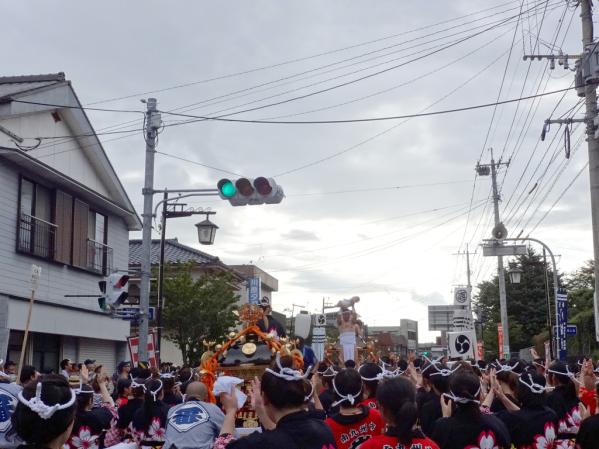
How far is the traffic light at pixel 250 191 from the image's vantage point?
43.8ft

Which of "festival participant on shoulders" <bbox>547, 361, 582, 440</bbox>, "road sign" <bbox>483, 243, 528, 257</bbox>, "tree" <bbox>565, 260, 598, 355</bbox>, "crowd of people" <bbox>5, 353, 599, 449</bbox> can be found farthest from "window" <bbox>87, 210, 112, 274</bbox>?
"tree" <bbox>565, 260, 598, 355</bbox>

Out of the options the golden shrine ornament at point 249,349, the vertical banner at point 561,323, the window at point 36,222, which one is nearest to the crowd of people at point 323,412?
the golden shrine ornament at point 249,349

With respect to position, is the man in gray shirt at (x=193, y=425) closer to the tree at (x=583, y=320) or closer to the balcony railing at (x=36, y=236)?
the balcony railing at (x=36, y=236)

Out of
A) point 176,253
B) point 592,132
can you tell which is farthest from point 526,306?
point 592,132

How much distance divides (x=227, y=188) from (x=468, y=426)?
350 inches

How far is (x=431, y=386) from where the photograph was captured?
7809 mm

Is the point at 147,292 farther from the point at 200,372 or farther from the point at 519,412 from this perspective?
the point at 519,412

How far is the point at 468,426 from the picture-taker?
17.5 feet

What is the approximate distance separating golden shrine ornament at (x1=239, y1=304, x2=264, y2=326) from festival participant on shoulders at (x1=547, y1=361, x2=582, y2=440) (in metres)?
5.28

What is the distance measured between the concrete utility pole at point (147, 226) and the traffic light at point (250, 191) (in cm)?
231

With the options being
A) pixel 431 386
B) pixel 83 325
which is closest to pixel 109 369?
pixel 83 325

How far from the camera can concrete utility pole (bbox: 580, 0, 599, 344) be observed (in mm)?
16656

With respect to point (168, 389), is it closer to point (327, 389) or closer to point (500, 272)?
point (327, 389)

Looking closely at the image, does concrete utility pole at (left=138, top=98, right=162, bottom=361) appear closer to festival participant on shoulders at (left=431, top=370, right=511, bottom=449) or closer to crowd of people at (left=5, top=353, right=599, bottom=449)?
crowd of people at (left=5, top=353, right=599, bottom=449)
